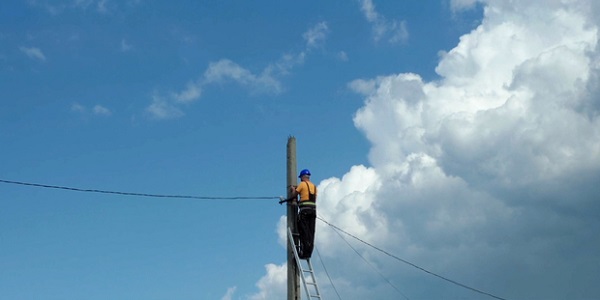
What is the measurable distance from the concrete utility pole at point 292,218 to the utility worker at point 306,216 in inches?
6.4

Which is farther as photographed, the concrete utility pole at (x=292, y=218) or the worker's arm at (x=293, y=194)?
the worker's arm at (x=293, y=194)

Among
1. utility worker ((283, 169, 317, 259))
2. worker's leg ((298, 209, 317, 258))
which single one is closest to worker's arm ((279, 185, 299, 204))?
utility worker ((283, 169, 317, 259))

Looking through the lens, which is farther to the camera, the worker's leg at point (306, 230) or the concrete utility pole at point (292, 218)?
the worker's leg at point (306, 230)

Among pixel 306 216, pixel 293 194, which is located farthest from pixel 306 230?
pixel 293 194

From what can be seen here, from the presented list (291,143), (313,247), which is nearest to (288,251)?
(313,247)

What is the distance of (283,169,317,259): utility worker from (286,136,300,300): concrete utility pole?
163 millimetres

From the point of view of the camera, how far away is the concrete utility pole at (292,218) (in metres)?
18.9

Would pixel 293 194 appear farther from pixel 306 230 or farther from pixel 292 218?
pixel 306 230

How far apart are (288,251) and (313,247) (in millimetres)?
618

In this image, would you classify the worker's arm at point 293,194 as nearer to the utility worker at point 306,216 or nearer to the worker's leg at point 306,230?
the utility worker at point 306,216

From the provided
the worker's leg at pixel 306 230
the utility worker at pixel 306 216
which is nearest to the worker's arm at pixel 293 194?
the utility worker at pixel 306 216

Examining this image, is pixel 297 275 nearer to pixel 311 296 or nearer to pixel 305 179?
pixel 311 296

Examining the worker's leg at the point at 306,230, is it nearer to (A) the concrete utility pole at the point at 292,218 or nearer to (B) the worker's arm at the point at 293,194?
(A) the concrete utility pole at the point at 292,218

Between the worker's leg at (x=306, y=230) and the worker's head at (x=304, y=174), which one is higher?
the worker's head at (x=304, y=174)
